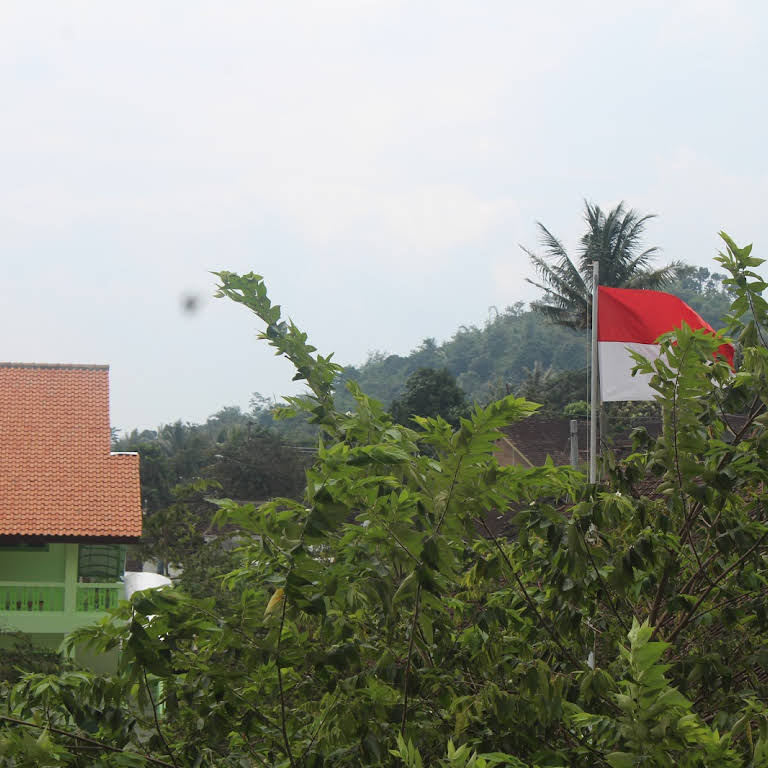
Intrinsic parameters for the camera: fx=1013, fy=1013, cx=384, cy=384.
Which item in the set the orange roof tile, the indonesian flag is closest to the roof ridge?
the orange roof tile

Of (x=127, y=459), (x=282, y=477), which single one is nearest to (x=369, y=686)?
(x=127, y=459)

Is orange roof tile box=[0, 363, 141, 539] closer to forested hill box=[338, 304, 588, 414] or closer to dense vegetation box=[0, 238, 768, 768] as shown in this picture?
dense vegetation box=[0, 238, 768, 768]

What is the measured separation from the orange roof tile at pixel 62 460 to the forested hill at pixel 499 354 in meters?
44.8

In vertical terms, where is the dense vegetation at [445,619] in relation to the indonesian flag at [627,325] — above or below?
below

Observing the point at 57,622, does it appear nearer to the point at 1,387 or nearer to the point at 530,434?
the point at 1,387

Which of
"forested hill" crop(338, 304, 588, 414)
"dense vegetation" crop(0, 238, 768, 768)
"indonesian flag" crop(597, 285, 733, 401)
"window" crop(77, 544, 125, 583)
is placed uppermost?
"forested hill" crop(338, 304, 588, 414)

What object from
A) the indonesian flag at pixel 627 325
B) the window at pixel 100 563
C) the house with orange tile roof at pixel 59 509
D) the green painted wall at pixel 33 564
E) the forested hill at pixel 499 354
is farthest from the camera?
the forested hill at pixel 499 354

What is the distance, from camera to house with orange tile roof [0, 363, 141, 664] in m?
15.8

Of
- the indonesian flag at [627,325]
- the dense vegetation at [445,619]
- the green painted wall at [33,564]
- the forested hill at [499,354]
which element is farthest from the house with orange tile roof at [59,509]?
the forested hill at [499,354]

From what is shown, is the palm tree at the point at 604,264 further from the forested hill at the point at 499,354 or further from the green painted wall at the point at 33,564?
the forested hill at the point at 499,354

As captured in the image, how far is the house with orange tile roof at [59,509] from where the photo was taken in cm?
1577

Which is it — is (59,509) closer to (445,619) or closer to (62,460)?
(62,460)

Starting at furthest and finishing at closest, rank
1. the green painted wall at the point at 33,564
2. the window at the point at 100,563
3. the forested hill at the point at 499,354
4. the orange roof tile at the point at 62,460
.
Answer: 1. the forested hill at the point at 499,354
2. the window at the point at 100,563
3. the green painted wall at the point at 33,564
4. the orange roof tile at the point at 62,460

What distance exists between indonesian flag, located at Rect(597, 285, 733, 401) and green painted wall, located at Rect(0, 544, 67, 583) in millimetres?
10315
